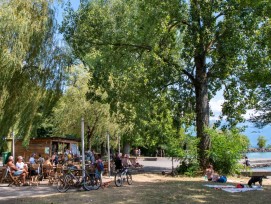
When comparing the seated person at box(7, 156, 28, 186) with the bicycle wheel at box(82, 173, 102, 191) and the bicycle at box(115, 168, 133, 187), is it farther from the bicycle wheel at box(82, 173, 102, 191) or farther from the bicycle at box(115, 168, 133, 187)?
the bicycle at box(115, 168, 133, 187)

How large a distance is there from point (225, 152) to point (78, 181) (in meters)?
9.57

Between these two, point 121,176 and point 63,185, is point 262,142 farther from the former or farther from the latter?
point 63,185

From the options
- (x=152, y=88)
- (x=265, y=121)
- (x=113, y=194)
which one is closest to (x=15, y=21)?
(x=113, y=194)

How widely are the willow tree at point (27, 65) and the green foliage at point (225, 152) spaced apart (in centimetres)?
1253

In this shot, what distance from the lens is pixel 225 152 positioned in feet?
69.4

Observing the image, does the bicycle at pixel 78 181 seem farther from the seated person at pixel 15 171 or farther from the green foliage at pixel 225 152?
the green foliage at pixel 225 152

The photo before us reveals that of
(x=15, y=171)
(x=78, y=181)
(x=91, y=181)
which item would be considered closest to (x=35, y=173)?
(x=15, y=171)

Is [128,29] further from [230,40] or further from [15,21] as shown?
[15,21]

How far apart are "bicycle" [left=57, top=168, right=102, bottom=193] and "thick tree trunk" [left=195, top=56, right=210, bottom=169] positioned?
851 cm

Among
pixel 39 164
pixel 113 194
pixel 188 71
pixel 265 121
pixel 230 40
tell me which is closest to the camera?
pixel 113 194

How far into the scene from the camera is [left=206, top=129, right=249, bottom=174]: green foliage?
21.2 metres

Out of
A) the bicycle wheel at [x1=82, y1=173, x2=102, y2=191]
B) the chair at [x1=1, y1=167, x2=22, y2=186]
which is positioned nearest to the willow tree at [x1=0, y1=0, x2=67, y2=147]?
the bicycle wheel at [x1=82, y1=173, x2=102, y2=191]

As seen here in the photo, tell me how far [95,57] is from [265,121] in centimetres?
1668

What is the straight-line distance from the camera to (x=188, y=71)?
22906 mm
